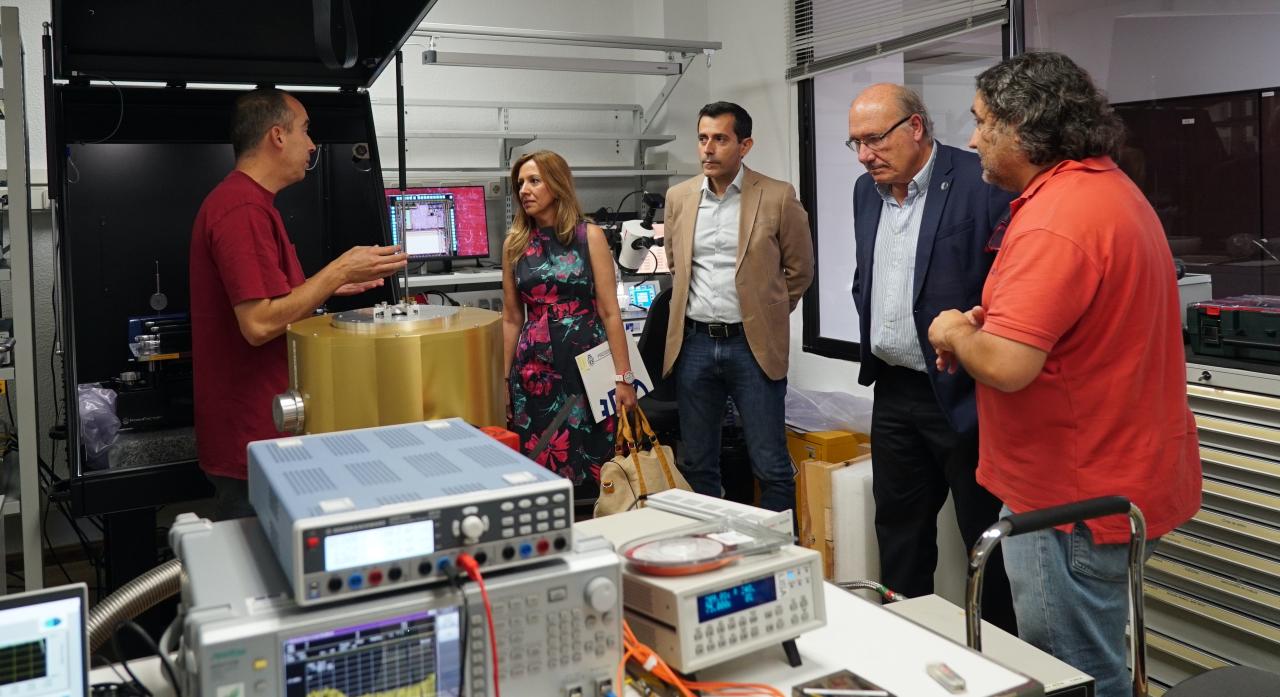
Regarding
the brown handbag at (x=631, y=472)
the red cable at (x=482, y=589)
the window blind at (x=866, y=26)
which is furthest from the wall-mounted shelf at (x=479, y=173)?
the red cable at (x=482, y=589)

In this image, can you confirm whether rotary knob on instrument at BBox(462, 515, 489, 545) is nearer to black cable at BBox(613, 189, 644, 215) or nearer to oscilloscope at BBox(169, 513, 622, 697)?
oscilloscope at BBox(169, 513, 622, 697)

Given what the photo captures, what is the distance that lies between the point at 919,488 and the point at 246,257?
1.66 metres

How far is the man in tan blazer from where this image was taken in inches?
121

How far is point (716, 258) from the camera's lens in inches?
123

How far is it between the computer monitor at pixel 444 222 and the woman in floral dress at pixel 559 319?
1242 millimetres

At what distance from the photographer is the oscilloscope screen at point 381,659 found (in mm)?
905

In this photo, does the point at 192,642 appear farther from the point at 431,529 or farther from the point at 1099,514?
the point at 1099,514

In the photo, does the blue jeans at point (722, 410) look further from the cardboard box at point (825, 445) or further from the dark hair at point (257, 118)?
the dark hair at point (257, 118)

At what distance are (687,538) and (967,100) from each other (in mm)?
2747

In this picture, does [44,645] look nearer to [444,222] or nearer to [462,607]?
[462,607]

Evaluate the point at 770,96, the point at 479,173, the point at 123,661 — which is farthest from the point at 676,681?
the point at 770,96

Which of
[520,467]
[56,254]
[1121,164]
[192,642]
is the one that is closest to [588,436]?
[56,254]

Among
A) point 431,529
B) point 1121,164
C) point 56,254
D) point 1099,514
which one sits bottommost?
point 1099,514

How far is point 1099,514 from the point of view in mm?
1393
